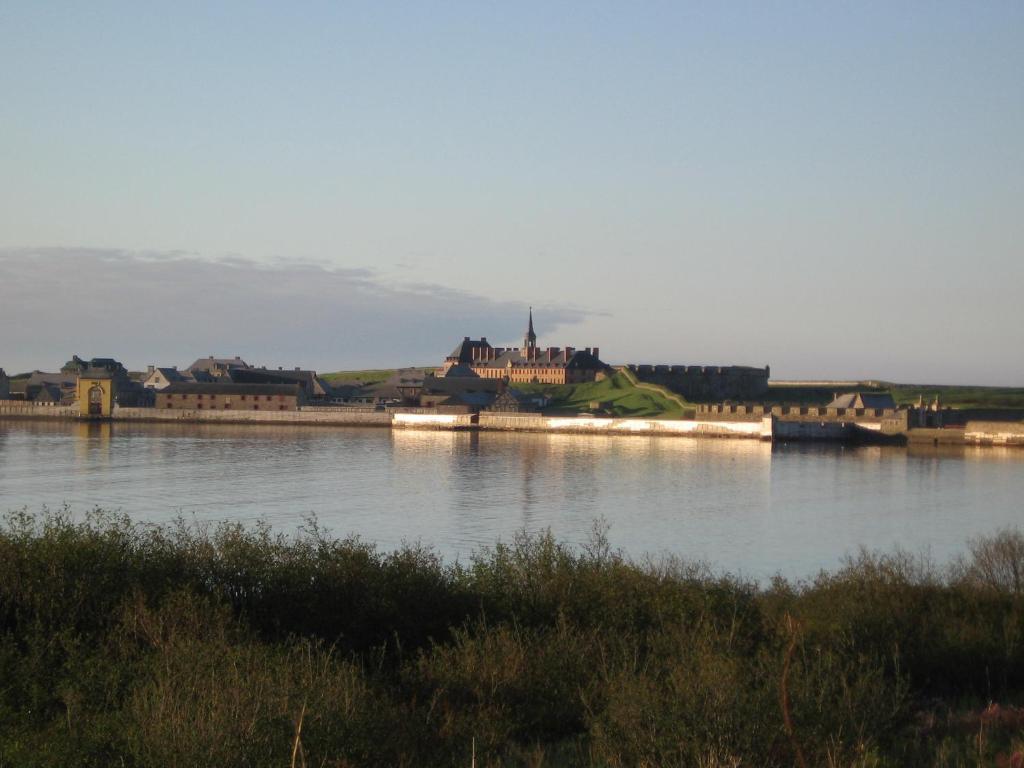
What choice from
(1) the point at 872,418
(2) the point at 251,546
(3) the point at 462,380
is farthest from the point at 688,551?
(3) the point at 462,380

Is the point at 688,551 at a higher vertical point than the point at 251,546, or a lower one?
lower

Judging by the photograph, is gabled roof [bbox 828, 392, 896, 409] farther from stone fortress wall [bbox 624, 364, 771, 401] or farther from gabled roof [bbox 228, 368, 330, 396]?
gabled roof [bbox 228, 368, 330, 396]

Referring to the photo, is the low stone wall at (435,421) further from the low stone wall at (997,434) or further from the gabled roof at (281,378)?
the low stone wall at (997,434)

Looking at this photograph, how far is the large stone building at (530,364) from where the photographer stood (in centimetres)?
8656

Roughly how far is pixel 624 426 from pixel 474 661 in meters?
54.0

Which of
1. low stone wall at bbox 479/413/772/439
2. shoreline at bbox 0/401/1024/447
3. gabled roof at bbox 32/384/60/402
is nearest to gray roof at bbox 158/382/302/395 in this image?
shoreline at bbox 0/401/1024/447

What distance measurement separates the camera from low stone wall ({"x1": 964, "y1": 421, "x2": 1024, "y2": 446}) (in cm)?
5244

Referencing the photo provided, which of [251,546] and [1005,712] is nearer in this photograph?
[1005,712]

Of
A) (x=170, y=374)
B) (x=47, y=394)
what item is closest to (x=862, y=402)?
(x=170, y=374)

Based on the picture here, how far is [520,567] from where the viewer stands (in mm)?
11164

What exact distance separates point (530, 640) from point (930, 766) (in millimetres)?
3225

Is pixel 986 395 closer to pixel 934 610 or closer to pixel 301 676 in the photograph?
pixel 934 610

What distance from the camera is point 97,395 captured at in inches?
2699

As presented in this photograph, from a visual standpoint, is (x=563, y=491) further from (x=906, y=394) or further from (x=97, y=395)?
(x=906, y=394)
